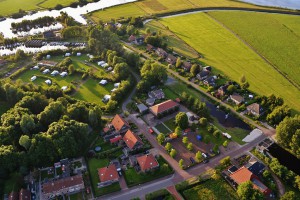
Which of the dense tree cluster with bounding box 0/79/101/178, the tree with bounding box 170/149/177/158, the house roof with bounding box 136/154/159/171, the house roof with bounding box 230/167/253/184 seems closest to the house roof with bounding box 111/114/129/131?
the dense tree cluster with bounding box 0/79/101/178

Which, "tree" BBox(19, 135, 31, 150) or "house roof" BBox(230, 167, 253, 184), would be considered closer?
"house roof" BBox(230, 167, 253, 184)

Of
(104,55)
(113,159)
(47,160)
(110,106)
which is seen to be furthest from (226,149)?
(104,55)

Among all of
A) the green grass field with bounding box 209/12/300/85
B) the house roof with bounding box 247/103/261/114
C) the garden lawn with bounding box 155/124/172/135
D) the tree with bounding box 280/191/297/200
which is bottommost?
the garden lawn with bounding box 155/124/172/135

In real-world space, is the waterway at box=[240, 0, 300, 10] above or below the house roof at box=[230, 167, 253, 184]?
above

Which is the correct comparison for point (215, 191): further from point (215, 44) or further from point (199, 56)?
point (215, 44)

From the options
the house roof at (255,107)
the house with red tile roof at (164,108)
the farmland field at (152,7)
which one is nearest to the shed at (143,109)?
the house with red tile roof at (164,108)

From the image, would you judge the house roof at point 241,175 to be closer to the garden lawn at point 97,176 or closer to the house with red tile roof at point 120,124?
the garden lawn at point 97,176

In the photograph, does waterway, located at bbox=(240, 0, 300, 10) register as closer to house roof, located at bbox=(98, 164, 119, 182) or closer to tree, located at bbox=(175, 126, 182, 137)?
tree, located at bbox=(175, 126, 182, 137)

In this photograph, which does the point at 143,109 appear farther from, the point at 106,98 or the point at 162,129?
the point at 106,98
